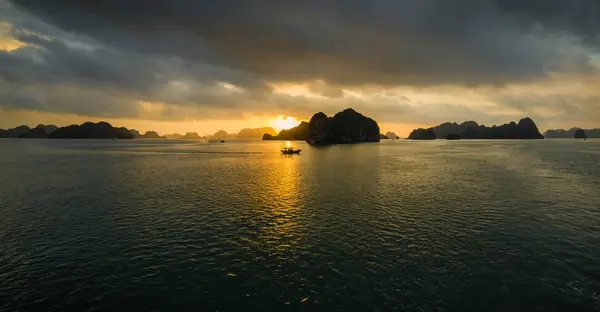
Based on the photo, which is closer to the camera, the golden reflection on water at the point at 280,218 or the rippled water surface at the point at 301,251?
the rippled water surface at the point at 301,251

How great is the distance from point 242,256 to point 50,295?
1326cm

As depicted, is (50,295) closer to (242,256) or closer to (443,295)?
(242,256)

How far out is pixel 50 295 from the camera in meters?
19.6

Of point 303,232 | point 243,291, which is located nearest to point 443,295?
point 243,291

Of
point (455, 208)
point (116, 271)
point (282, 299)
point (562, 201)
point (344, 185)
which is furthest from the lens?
point (344, 185)

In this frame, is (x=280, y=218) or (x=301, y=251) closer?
(x=301, y=251)

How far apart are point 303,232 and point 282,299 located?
42.8 feet

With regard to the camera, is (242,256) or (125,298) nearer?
(125,298)

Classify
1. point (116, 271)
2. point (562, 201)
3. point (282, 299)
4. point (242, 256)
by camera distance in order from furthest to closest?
1. point (562, 201)
2. point (242, 256)
3. point (116, 271)
4. point (282, 299)

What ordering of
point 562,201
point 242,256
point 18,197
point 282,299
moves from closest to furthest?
point 282,299 → point 242,256 → point 562,201 → point 18,197

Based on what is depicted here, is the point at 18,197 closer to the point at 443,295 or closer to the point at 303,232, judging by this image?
the point at 303,232

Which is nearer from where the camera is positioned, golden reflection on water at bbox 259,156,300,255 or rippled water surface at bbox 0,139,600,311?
rippled water surface at bbox 0,139,600,311

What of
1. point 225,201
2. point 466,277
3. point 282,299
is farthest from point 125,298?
point 225,201

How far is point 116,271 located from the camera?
2295 cm
